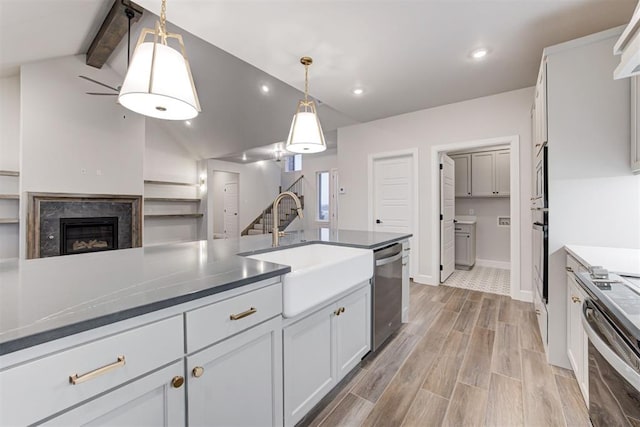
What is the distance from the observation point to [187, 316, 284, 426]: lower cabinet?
945mm

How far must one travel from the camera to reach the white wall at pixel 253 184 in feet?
28.7

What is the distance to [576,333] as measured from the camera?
5.68ft

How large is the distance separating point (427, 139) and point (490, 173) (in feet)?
5.64

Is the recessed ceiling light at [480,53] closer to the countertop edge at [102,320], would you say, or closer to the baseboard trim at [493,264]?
the countertop edge at [102,320]

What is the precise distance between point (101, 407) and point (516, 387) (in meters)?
2.27

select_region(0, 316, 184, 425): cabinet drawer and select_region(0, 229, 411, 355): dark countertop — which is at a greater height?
select_region(0, 229, 411, 355): dark countertop

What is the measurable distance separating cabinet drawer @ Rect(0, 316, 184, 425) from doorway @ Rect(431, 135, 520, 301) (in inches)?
152

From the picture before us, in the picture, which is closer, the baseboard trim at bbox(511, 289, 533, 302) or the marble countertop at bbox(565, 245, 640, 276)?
the marble countertop at bbox(565, 245, 640, 276)

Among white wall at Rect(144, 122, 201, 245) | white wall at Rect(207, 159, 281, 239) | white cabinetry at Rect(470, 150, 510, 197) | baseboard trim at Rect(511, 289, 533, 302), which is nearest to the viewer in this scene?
baseboard trim at Rect(511, 289, 533, 302)

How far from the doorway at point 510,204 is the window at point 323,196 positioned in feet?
17.2

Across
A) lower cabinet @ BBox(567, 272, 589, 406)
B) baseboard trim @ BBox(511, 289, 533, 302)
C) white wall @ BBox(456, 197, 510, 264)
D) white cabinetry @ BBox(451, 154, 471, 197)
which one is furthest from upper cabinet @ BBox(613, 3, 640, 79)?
white wall @ BBox(456, 197, 510, 264)

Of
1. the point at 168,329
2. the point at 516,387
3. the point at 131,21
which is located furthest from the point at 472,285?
the point at 131,21

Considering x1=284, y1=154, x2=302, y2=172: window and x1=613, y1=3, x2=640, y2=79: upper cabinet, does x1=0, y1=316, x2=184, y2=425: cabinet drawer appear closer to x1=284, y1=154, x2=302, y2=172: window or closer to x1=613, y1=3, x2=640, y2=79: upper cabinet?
x1=613, y1=3, x2=640, y2=79: upper cabinet

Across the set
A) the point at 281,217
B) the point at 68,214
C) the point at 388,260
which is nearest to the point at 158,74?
the point at 388,260
